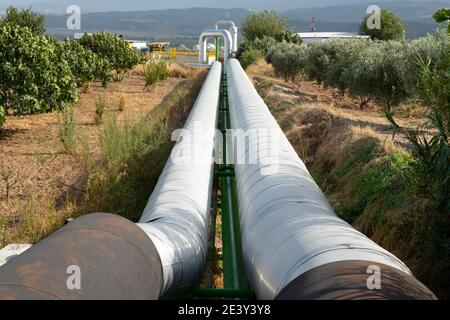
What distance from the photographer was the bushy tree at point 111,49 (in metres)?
25.5

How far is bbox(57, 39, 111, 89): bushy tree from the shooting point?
19.5m

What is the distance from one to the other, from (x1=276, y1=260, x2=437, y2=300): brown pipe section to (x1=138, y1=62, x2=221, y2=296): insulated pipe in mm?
965

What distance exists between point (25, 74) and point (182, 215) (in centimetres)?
959

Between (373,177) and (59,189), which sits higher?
(373,177)

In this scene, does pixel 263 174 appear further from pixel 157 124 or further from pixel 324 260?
pixel 157 124

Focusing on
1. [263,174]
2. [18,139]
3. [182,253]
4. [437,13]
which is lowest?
[18,139]

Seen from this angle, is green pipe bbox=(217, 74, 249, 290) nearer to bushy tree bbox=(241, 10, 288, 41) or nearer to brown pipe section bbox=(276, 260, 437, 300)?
brown pipe section bbox=(276, 260, 437, 300)

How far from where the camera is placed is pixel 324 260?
2.59 meters

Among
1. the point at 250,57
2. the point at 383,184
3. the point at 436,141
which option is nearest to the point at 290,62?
the point at 250,57

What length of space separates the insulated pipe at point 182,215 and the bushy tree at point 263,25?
54820 millimetres

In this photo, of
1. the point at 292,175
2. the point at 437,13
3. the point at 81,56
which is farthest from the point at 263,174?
the point at 81,56

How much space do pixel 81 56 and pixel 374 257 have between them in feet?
63.5

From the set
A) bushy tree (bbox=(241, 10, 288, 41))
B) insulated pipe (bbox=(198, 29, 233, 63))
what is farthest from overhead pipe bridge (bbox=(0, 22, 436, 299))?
bushy tree (bbox=(241, 10, 288, 41))

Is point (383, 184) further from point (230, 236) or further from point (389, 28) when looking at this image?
point (389, 28)
